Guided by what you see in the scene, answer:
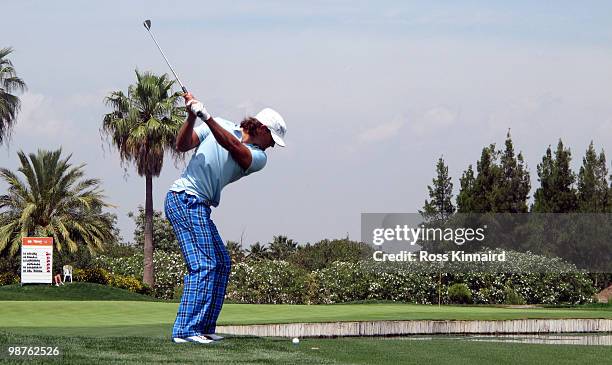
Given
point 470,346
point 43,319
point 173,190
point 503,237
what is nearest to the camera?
point 173,190

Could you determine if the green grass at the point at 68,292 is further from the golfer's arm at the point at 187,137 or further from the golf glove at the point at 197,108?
the golf glove at the point at 197,108

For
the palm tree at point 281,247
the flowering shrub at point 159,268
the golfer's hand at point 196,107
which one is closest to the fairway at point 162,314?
the golfer's hand at point 196,107

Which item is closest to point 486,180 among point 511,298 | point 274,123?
point 511,298

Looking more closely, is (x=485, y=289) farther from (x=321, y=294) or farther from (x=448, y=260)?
(x=321, y=294)

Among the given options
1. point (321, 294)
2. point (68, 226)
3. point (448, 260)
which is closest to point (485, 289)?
point (448, 260)

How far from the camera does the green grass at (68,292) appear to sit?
38.0 m

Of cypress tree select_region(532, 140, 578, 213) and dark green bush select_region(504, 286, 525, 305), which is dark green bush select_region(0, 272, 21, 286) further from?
cypress tree select_region(532, 140, 578, 213)

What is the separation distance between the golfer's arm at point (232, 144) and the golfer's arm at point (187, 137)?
256 mm

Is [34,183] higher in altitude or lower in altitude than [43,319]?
higher

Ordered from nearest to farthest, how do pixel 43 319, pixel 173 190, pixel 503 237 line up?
pixel 173 190 < pixel 43 319 < pixel 503 237

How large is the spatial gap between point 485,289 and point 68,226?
18371 mm

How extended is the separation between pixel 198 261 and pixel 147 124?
41158 millimetres

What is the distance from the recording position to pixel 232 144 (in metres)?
9.43

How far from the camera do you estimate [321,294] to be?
47844 mm
